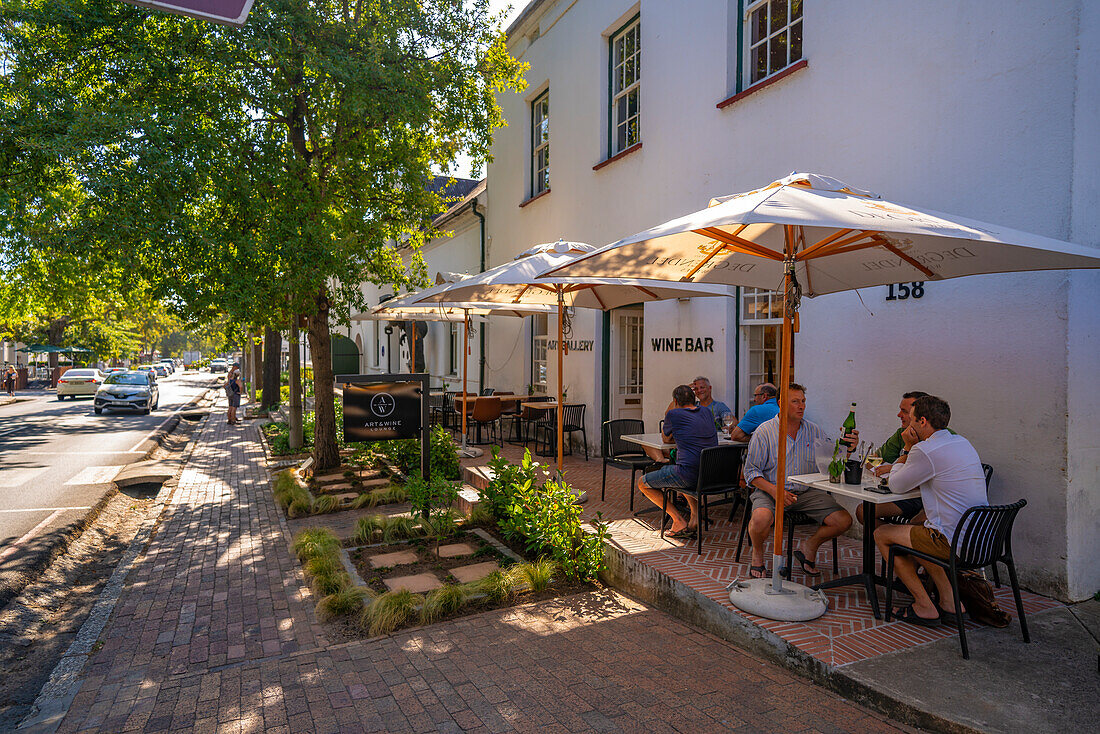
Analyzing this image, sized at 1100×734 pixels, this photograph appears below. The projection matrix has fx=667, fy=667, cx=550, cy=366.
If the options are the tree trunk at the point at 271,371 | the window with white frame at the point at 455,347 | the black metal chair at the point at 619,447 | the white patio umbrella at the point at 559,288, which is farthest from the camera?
the tree trunk at the point at 271,371

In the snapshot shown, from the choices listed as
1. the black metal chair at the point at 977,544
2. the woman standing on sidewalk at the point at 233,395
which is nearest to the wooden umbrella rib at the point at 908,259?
the black metal chair at the point at 977,544

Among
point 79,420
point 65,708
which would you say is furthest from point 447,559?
point 79,420

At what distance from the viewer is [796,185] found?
3.98 m

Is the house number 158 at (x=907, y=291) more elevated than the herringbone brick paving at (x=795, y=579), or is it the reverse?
the house number 158 at (x=907, y=291)

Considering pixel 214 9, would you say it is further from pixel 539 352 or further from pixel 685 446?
pixel 539 352

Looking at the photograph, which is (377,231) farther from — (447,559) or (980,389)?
(980,389)

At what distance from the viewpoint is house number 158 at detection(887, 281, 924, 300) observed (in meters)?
5.54

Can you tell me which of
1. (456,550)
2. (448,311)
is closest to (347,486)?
(448,311)

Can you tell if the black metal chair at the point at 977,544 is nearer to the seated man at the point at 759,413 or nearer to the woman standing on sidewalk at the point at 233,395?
the seated man at the point at 759,413

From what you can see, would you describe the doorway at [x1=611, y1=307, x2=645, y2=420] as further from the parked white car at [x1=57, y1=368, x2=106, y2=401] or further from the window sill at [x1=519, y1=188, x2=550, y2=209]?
the parked white car at [x1=57, y1=368, x2=106, y2=401]

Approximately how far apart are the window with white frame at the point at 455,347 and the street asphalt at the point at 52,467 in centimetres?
732

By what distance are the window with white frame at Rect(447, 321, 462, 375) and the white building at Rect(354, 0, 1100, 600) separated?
721cm

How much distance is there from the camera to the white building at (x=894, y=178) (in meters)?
4.62

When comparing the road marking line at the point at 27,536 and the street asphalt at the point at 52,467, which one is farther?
the street asphalt at the point at 52,467
